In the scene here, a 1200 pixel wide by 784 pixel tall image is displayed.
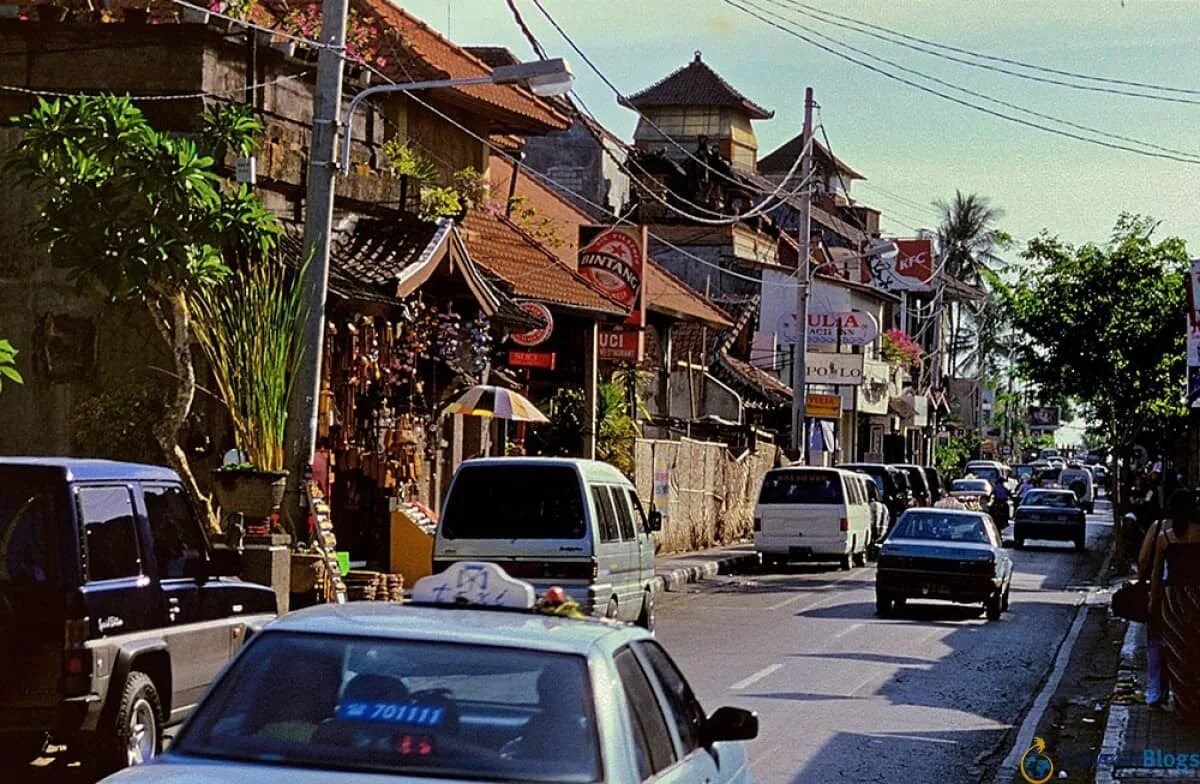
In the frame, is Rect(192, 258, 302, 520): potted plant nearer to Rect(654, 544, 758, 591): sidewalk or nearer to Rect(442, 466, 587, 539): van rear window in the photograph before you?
Rect(442, 466, 587, 539): van rear window

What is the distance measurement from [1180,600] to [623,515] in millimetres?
6924

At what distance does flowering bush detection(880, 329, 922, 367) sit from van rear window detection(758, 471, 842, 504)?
1858 inches

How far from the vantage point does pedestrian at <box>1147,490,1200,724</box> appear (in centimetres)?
1508

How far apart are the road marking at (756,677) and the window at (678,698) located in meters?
10.1

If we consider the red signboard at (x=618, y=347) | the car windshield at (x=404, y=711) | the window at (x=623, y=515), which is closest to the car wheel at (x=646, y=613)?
the window at (x=623, y=515)

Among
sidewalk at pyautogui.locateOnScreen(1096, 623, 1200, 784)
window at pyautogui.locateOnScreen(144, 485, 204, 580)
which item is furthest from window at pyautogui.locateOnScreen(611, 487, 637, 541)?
window at pyautogui.locateOnScreen(144, 485, 204, 580)

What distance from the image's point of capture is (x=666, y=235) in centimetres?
6525

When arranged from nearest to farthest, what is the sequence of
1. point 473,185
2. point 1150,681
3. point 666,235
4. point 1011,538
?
1. point 1150,681
2. point 473,185
3. point 1011,538
4. point 666,235

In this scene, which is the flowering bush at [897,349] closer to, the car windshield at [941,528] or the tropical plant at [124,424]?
the car windshield at [941,528]

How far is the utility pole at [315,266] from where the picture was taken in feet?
63.2

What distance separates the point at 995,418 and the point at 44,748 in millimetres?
169266

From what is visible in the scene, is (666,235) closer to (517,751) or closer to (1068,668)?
(1068,668)

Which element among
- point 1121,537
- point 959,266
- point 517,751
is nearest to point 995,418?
point 959,266

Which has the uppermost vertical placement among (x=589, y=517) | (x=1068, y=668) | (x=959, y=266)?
(x=959, y=266)
